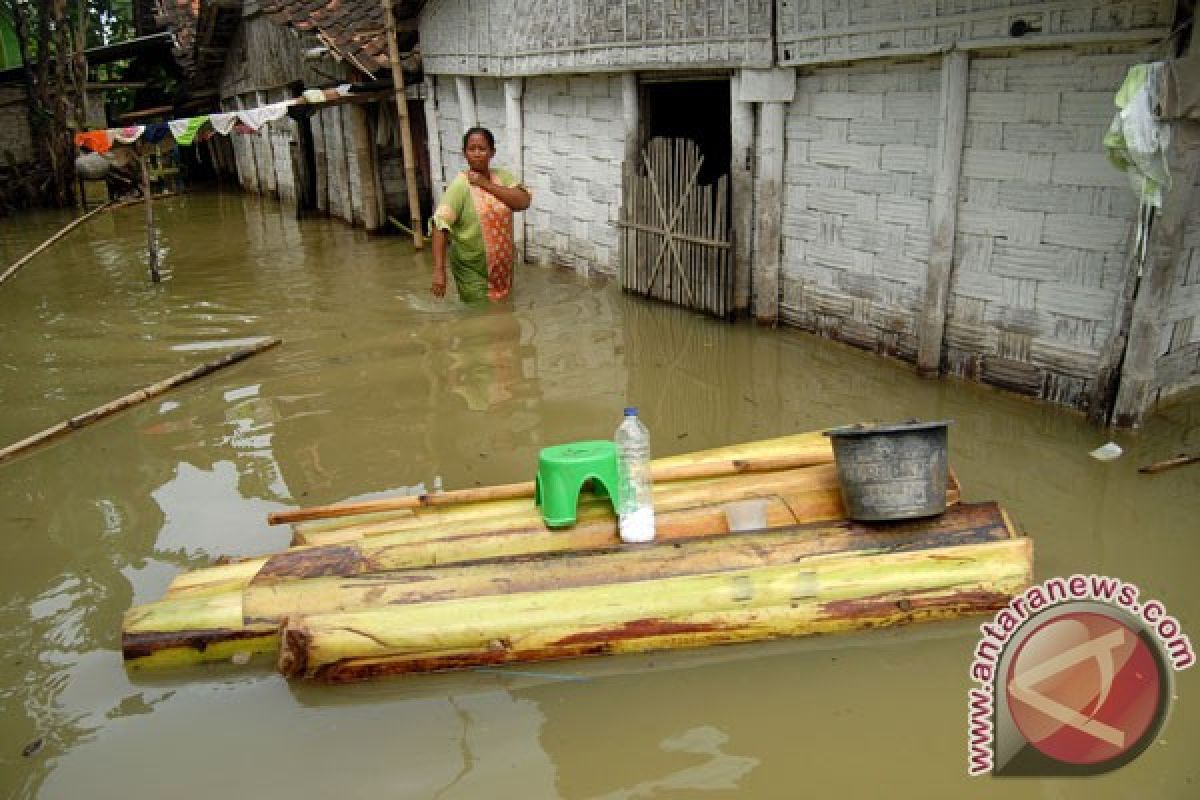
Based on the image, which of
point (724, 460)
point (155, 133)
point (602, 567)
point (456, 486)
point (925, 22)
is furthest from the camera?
point (155, 133)

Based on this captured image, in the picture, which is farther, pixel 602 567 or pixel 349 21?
pixel 349 21

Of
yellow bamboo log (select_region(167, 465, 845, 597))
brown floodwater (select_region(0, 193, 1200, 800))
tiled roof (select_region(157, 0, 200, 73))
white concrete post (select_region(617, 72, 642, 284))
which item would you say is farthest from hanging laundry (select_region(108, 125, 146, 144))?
tiled roof (select_region(157, 0, 200, 73))

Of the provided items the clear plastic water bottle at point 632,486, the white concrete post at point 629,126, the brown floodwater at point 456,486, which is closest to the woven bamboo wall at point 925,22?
the white concrete post at point 629,126

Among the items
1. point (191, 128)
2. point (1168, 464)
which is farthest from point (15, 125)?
point (1168, 464)

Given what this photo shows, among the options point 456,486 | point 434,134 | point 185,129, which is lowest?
point 456,486

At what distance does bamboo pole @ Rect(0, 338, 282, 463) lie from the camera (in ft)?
19.2

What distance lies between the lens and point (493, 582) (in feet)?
11.6

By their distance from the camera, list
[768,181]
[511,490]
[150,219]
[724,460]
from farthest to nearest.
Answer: [150,219] < [768,181] < [724,460] < [511,490]

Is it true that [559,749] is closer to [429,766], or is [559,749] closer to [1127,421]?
[429,766]

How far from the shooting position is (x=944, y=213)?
605 cm

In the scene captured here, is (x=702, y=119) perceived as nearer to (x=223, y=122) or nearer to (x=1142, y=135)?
(x=223, y=122)

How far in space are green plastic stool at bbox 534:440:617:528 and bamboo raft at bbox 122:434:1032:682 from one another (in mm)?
82

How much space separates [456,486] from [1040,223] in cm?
381

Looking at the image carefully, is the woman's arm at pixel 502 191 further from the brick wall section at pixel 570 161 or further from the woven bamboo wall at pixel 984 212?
the woven bamboo wall at pixel 984 212
